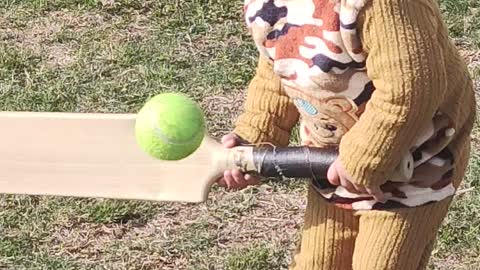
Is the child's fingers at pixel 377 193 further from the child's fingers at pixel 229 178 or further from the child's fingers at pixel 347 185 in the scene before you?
the child's fingers at pixel 229 178

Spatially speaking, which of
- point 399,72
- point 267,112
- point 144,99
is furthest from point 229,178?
point 144,99

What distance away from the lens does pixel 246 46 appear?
153 inches

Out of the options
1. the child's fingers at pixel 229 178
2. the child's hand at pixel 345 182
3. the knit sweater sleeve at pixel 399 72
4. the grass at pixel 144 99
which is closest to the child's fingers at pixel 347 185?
the child's hand at pixel 345 182

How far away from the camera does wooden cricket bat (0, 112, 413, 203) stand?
2373mm

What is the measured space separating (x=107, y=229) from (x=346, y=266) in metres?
0.97

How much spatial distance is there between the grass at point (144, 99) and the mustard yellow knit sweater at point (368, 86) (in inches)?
32.3

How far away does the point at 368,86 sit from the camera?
6.78 ft

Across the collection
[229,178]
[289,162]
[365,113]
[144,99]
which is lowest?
[144,99]

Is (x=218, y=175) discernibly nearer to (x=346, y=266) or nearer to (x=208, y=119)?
(x=346, y=266)

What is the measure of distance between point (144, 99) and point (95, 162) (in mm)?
1126

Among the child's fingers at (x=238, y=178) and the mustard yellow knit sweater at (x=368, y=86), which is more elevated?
the mustard yellow knit sweater at (x=368, y=86)

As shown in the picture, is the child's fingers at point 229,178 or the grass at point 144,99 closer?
the child's fingers at point 229,178

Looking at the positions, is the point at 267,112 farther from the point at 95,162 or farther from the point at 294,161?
the point at 95,162

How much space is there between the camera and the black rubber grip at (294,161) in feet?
7.14
